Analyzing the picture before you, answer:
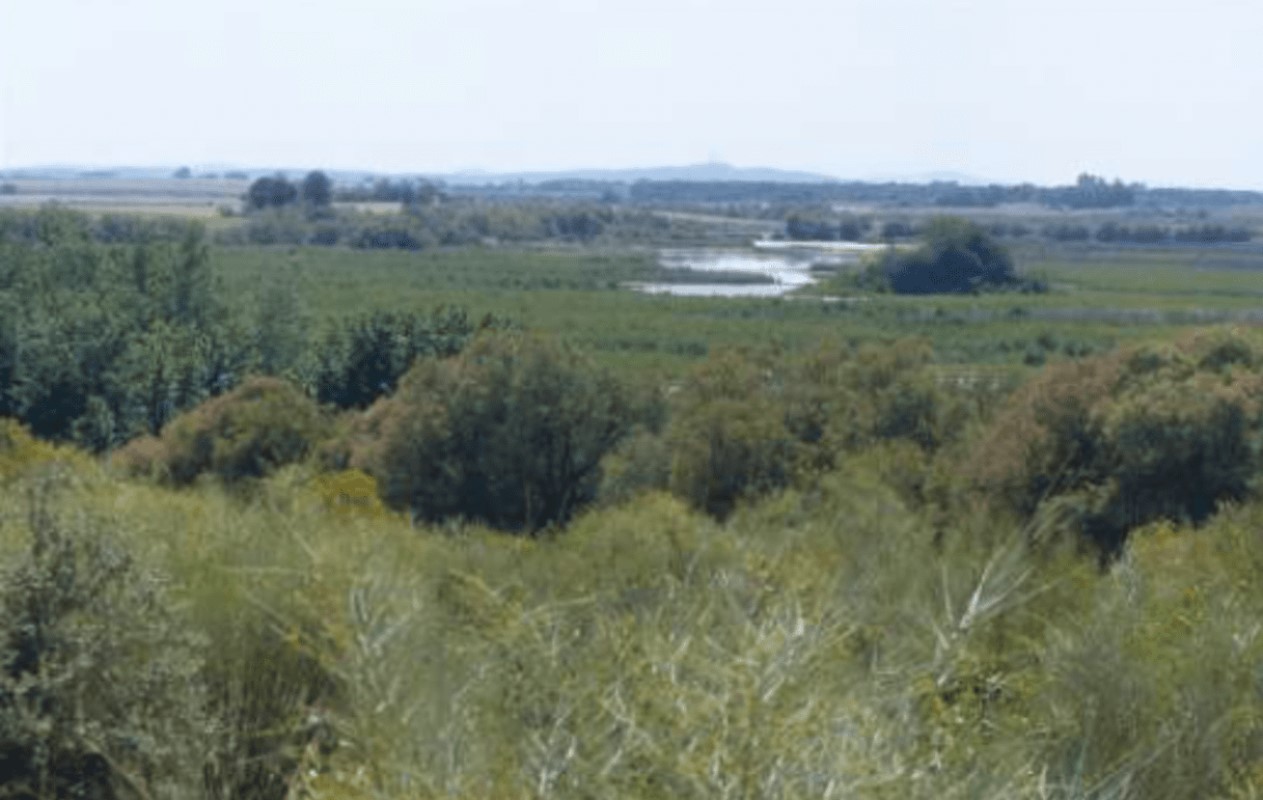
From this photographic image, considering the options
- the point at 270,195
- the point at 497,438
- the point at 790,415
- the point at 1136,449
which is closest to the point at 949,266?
the point at 790,415

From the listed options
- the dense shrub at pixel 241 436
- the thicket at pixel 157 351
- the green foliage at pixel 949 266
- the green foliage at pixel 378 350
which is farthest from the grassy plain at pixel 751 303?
the dense shrub at pixel 241 436

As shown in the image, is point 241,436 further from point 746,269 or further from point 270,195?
point 270,195

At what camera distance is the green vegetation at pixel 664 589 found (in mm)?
6828

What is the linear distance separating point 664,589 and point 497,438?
20.6m

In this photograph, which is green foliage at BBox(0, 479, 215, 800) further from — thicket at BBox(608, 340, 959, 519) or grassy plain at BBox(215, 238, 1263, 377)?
grassy plain at BBox(215, 238, 1263, 377)

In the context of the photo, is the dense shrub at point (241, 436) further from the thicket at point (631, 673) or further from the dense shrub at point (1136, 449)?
the thicket at point (631, 673)

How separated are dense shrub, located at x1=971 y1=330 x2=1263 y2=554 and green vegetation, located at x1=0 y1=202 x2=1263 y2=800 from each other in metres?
0.05

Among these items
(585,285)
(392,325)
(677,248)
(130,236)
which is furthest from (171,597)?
(677,248)

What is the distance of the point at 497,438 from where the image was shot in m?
31.8

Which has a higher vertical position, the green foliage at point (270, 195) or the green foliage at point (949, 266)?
the green foliage at point (949, 266)

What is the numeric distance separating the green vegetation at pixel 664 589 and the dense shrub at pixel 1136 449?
0.05m

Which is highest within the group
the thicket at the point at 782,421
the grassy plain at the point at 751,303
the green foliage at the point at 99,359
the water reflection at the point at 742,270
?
the thicket at the point at 782,421

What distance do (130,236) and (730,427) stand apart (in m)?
68.1

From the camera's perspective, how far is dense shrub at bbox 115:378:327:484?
105 feet
